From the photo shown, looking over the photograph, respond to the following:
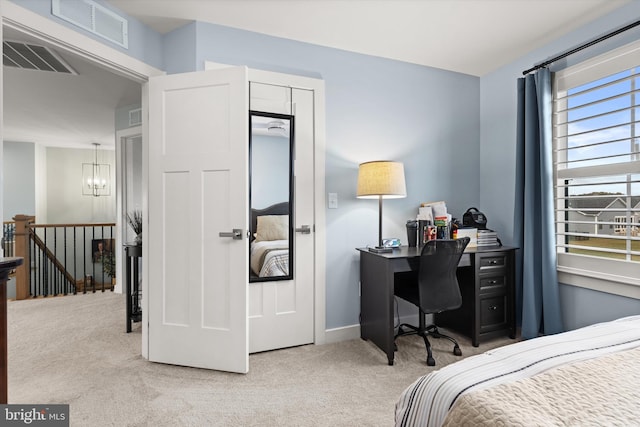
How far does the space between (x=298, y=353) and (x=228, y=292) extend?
82 cm

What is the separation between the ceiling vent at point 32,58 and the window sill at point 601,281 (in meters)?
4.77

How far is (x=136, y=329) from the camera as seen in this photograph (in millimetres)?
3283

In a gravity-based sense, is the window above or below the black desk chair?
above

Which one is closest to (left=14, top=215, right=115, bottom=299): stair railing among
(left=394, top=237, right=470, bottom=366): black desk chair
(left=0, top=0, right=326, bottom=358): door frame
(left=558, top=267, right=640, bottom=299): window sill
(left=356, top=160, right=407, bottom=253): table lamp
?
(left=0, top=0, right=326, bottom=358): door frame

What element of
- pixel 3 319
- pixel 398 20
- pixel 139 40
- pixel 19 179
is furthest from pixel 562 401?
pixel 19 179

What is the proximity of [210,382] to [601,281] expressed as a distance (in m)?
2.96

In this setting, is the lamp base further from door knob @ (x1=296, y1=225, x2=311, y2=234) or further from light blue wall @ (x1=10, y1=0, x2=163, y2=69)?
light blue wall @ (x1=10, y1=0, x2=163, y2=69)

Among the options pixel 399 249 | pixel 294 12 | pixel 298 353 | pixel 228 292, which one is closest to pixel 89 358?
pixel 228 292

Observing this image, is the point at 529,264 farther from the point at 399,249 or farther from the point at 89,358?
the point at 89,358

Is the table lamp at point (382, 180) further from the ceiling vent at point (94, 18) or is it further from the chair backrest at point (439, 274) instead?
the ceiling vent at point (94, 18)

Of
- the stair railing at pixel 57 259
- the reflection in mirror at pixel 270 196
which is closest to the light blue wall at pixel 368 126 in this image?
the reflection in mirror at pixel 270 196

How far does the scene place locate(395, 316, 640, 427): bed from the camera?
31.5 inches

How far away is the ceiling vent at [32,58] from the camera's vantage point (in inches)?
110

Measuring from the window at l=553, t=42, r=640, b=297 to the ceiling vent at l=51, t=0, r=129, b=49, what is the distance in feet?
11.4
